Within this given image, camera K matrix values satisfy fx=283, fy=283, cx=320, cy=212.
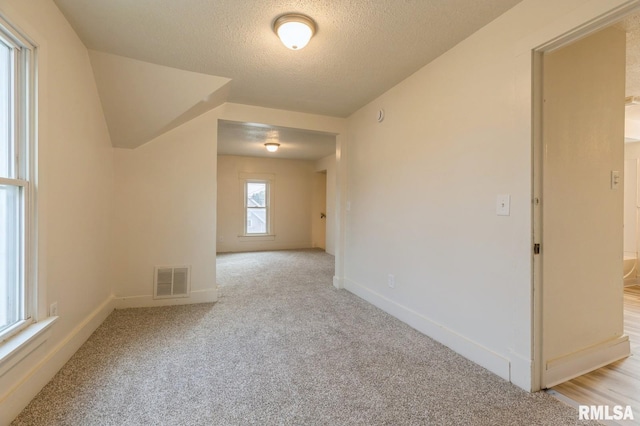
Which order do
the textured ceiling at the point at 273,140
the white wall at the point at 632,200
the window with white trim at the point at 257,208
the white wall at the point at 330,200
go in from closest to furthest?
A: the white wall at the point at 632,200 → the textured ceiling at the point at 273,140 → the white wall at the point at 330,200 → the window with white trim at the point at 257,208

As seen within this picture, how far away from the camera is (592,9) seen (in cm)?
138

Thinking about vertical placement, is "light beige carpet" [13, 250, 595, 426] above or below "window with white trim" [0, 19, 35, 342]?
below

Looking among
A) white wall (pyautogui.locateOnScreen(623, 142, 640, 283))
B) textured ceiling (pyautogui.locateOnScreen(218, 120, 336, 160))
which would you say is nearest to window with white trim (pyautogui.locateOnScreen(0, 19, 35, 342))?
textured ceiling (pyautogui.locateOnScreen(218, 120, 336, 160))

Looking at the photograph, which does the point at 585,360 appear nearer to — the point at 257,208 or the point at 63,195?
the point at 63,195

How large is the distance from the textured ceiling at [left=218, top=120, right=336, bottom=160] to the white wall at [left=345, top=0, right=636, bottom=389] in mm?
1736

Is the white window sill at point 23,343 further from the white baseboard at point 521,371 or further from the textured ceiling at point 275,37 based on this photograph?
the white baseboard at point 521,371

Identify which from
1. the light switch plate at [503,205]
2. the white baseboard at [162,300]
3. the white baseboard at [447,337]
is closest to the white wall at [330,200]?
the white baseboard at [447,337]

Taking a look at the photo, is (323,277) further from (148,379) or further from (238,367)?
(148,379)

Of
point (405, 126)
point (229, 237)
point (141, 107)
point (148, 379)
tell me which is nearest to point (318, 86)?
point (405, 126)

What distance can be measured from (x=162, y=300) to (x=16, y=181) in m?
1.95

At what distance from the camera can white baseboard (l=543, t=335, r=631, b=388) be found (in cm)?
174

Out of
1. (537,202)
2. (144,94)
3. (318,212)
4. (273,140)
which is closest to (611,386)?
(537,202)

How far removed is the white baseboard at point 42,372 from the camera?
1362mm

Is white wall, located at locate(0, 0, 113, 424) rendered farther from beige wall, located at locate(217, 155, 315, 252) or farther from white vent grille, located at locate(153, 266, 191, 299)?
beige wall, located at locate(217, 155, 315, 252)
